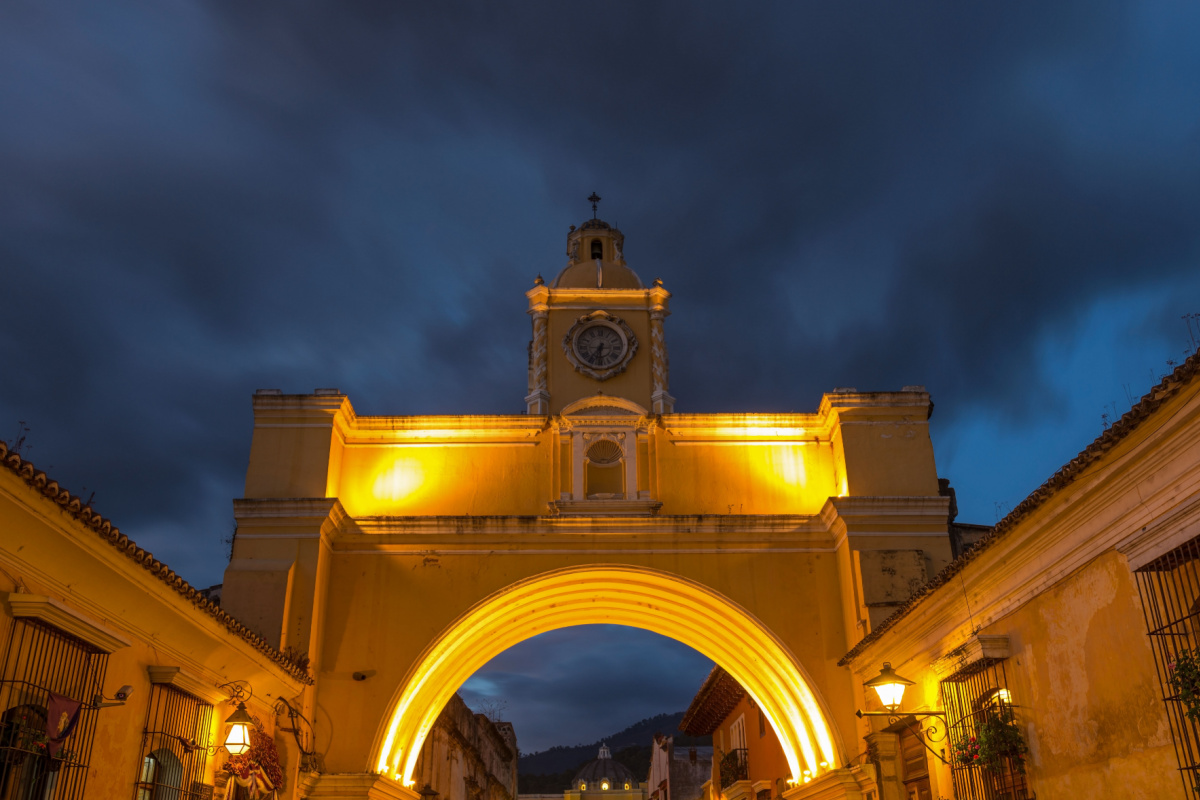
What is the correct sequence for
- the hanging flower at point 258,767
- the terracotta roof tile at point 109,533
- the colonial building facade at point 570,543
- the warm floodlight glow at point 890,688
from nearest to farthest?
the terracotta roof tile at point 109,533
the warm floodlight glow at point 890,688
the hanging flower at point 258,767
the colonial building facade at point 570,543

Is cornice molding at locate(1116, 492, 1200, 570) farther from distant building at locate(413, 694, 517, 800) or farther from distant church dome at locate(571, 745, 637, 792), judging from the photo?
distant church dome at locate(571, 745, 637, 792)

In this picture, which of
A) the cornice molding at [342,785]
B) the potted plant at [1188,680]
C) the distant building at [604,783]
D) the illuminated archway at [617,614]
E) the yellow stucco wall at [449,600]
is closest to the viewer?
the potted plant at [1188,680]

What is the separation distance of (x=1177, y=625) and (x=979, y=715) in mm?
3226

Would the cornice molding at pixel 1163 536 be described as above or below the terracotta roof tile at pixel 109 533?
below

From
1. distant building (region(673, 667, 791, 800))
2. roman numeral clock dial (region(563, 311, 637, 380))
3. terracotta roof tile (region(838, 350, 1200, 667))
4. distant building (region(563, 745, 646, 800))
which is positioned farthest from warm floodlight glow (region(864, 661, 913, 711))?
distant building (region(563, 745, 646, 800))

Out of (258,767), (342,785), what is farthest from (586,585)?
(258,767)

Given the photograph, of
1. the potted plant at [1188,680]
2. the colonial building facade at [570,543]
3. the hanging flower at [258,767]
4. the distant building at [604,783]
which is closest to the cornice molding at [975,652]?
the potted plant at [1188,680]

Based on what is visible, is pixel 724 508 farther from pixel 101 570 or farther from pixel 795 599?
pixel 101 570

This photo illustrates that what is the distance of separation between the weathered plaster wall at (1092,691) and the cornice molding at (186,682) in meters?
7.49

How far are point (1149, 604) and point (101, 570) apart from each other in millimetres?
7706

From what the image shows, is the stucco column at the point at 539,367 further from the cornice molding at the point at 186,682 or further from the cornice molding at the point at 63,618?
the cornice molding at the point at 63,618

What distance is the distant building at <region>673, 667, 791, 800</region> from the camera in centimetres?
1995

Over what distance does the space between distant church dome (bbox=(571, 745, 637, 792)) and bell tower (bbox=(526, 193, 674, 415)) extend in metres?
41.2

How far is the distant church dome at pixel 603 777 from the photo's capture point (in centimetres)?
5431
